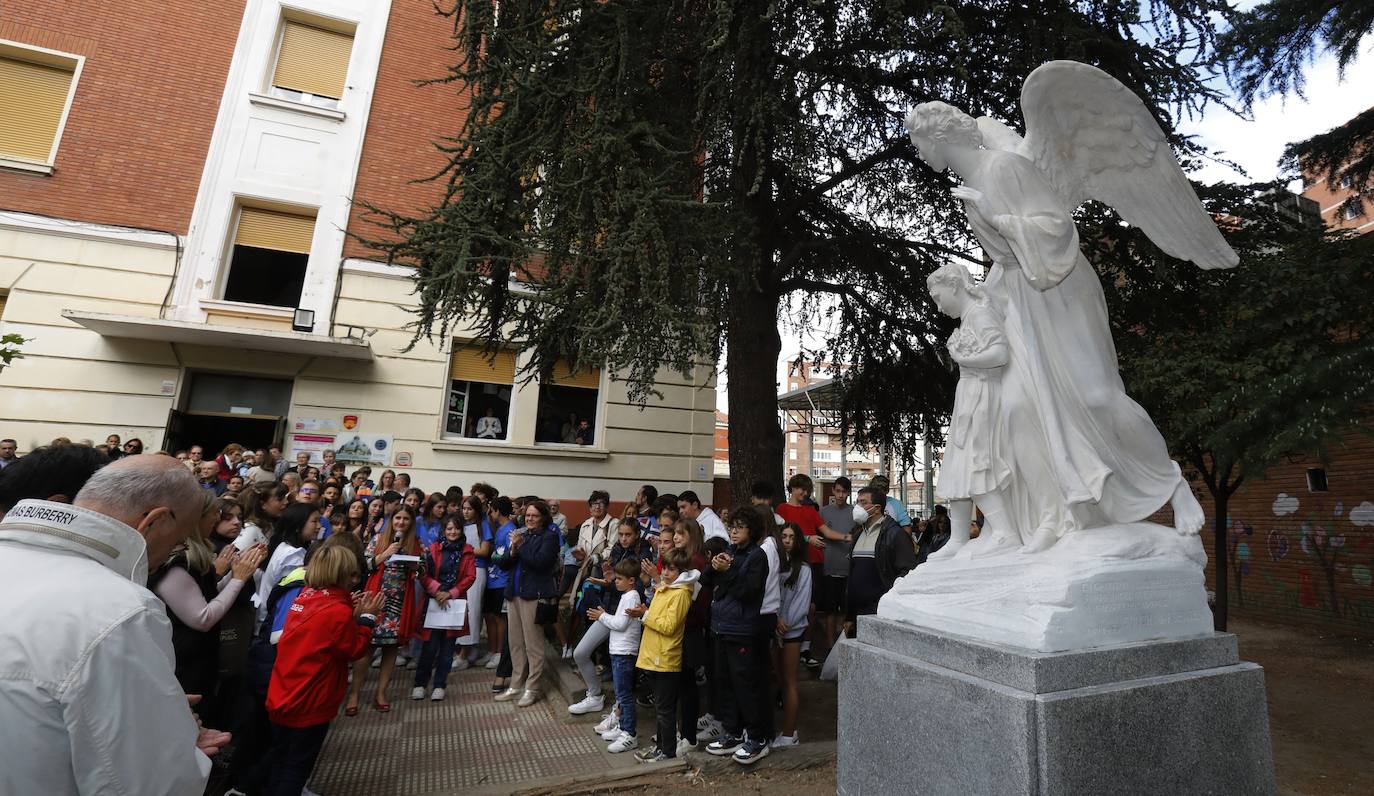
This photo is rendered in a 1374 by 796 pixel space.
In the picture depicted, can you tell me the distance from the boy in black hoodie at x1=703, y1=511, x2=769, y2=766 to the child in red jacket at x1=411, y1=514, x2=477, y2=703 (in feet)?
8.79

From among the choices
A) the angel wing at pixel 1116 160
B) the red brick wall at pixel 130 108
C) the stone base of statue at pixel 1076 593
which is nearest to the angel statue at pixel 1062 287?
the angel wing at pixel 1116 160

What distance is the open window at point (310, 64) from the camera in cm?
1159

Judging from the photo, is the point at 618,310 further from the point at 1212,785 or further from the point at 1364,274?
the point at 1364,274

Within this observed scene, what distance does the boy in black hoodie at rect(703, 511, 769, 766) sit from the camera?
4.57 meters

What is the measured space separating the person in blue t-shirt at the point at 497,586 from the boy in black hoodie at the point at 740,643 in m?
2.53

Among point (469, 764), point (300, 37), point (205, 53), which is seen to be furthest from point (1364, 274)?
point (205, 53)

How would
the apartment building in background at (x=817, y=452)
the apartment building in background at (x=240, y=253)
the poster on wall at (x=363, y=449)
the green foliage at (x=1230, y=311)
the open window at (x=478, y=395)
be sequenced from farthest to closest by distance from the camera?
the apartment building in background at (x=817, y=452), the open window at (x=478, y=395), the poster on wall at (x=363, y=449), the apartment building in background at (x=240, y=253), the green foliage at (x=1230, y=311)

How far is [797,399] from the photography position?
20.3 metres

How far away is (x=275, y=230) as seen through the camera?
11.1 metres

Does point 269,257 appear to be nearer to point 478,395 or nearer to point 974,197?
point 478,395

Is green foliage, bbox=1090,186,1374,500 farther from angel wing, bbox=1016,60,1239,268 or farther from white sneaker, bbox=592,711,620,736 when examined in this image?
white sneaker, bbox=592,711,620,736

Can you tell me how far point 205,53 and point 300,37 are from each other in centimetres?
158

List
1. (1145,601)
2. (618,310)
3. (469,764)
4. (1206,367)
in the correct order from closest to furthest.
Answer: (1145,601)
(469,764)
(618,310)
(1206,367)

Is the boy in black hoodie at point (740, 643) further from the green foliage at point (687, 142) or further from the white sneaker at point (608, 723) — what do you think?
the green foliage at point (687, 142)
